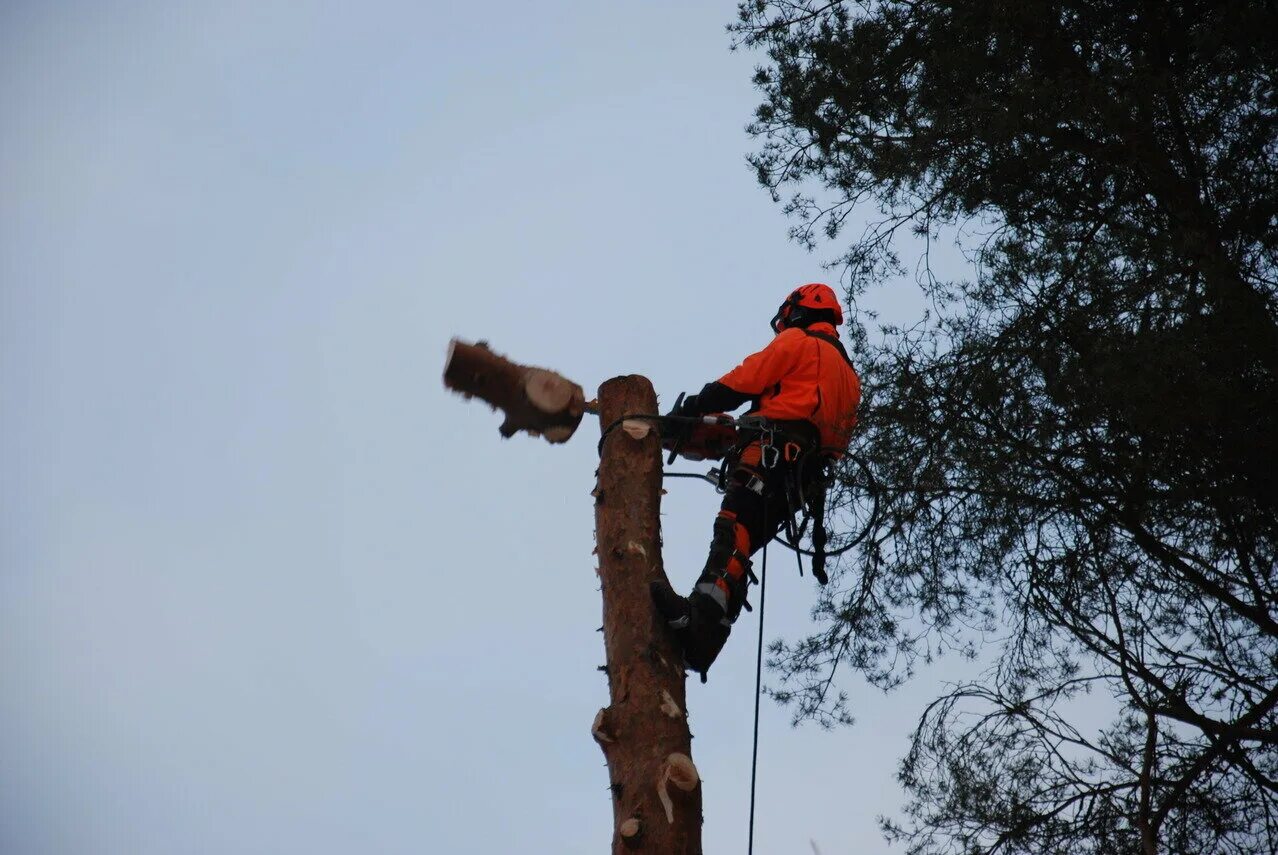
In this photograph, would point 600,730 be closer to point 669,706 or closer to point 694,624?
point 669,706

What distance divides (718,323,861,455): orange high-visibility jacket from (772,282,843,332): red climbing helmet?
0.77ft

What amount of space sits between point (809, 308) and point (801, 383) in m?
0.48

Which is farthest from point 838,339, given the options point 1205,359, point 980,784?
point 980,784

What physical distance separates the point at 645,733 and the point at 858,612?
2479mm

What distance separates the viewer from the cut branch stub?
11.9 feet

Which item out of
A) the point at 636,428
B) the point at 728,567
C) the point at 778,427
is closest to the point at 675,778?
the point at 728,567

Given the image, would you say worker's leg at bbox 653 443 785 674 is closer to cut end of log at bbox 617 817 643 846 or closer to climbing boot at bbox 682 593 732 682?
climbing boot at bbox 682 593 732 682

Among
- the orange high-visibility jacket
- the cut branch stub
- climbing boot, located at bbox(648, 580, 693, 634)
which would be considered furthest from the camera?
the orange high-visibility jacket

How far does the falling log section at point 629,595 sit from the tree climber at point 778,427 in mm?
282

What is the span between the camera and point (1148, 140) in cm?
464

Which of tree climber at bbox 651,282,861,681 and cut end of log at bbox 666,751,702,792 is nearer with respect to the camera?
cut end of log at bbox 666,751,702,792

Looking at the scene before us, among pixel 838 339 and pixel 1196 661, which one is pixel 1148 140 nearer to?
pixel 838 339

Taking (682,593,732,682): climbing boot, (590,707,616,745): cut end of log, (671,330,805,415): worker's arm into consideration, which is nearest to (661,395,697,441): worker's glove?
(671,330,805,415): worker's arm

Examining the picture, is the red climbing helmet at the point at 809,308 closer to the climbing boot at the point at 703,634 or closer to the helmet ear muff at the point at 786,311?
the helmet ear muff at the point at 786,311
